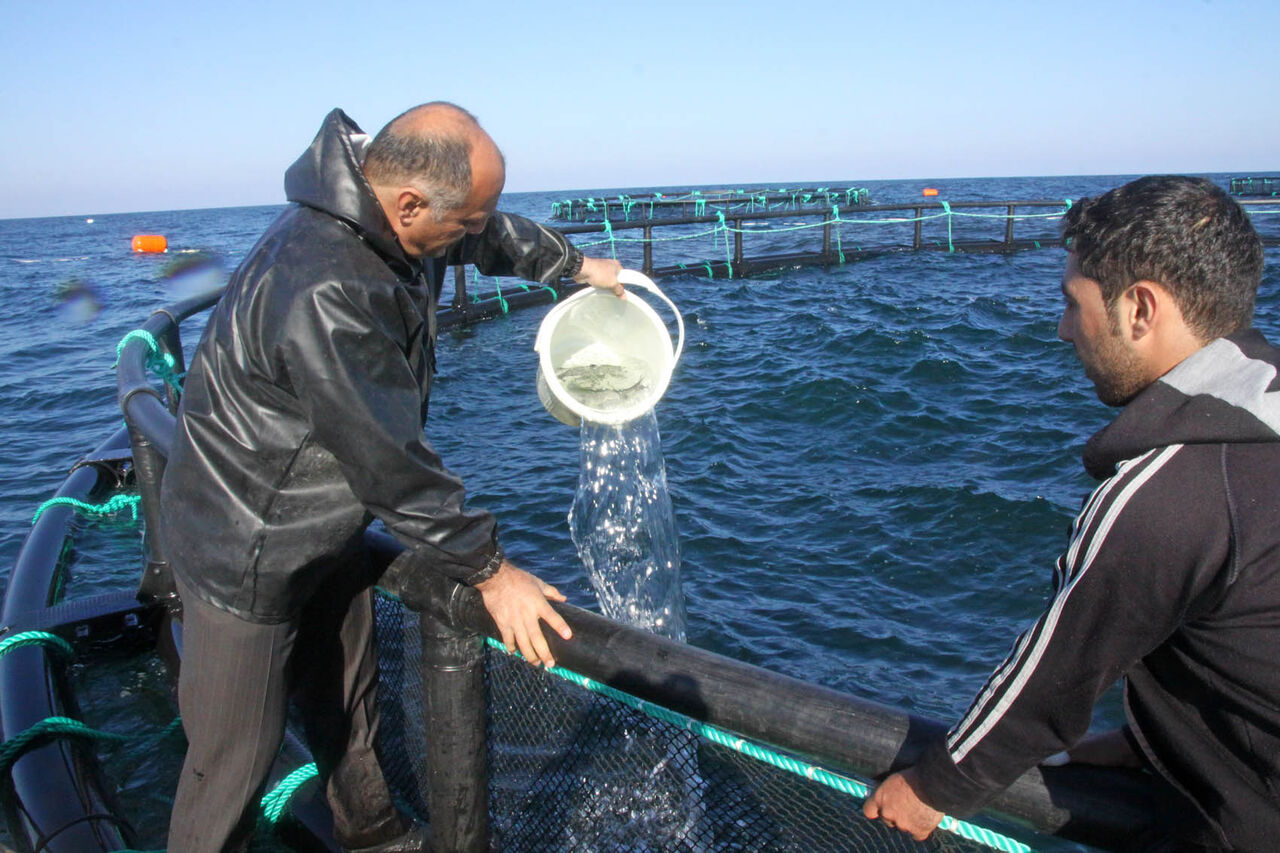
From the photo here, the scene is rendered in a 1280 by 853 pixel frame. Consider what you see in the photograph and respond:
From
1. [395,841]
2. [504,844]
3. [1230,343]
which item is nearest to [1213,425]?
[1230,343]

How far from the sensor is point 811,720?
150 cm

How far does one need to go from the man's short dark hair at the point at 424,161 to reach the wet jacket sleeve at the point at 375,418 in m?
0.27

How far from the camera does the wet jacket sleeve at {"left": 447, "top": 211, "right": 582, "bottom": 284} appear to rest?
2.77m

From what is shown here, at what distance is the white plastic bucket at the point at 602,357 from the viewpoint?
10.9 ft

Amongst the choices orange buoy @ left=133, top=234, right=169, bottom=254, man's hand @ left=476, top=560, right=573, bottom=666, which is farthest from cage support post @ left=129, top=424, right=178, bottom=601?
orange buoy @ left=133, top=234, right=169, bottom=254

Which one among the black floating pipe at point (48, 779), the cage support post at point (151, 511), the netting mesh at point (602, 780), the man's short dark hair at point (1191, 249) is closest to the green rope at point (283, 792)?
the netting mesh at point (602, 780)

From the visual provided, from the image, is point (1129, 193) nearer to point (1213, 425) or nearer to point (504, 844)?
point (1213, 425)

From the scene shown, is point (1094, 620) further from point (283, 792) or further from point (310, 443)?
point (283, 792)

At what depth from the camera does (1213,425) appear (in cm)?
127

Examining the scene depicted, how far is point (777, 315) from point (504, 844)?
12.9 m

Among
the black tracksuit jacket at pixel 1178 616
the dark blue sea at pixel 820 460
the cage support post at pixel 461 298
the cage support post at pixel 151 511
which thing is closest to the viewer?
the black tracksuit jacket at pixel 1178 616

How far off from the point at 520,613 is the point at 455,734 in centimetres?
41

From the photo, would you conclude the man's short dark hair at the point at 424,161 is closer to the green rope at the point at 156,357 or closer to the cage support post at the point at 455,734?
the cage support post at the point at 455,734

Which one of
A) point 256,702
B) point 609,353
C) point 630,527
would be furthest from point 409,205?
point 630,527
